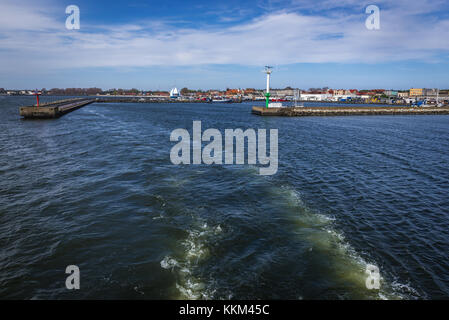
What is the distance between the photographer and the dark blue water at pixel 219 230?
26.2 feet

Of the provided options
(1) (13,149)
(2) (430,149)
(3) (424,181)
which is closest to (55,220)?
(1) (13,149)

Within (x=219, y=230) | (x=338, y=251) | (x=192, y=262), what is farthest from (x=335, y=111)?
(x=192, y=262)

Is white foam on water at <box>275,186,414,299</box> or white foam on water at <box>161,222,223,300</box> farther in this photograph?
white foam on water at <box>275,186,414,299</box>

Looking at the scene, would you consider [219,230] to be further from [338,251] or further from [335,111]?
[335,111]

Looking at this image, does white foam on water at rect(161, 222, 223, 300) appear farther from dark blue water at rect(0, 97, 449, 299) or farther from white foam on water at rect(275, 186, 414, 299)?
white foam on water at rect(275, 186, 414, 299)

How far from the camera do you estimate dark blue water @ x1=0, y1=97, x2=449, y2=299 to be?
26.2 ft

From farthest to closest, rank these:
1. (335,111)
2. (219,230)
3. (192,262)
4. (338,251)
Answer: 1. (335,111)
2. (219,230)
3. (338,251)
4. (192,262)

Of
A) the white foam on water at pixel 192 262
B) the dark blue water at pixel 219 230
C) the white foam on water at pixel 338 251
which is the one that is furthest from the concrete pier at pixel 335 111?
the white foam on water at pixel 192 262

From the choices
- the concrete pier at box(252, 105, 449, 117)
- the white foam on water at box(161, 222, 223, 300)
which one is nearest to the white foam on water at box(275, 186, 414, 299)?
the white foam on water at box(161, 222, 223, 300)

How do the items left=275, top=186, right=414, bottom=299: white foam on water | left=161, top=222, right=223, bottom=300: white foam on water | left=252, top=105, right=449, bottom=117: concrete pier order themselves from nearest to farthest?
left=161, top=222, right=223, bottom=300: white foam on water
left=275, top=186, right=414, bottom=299: white foam on water
left=252, top=105, right=449, bottom=117: concrete pier

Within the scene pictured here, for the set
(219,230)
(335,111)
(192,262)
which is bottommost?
(192,262)

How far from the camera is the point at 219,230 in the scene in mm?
11133
